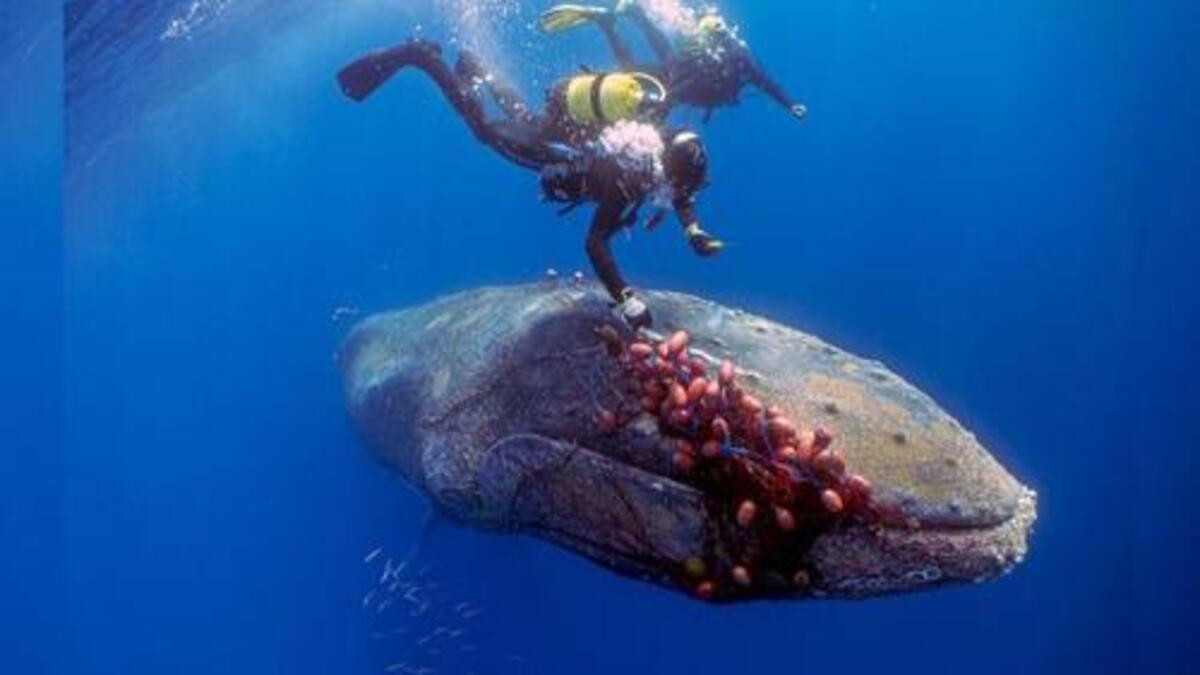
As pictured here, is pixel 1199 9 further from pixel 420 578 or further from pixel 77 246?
pixel 77 246

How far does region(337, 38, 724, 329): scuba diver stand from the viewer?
22.3 ft

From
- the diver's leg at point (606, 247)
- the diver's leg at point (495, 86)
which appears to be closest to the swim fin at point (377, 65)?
the diver's leg at point (495, 86)

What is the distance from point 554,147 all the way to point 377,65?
3.04 m

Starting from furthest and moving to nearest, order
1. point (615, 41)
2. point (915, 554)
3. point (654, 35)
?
point (654, 35) → point (615, 41) → point (915, 554)

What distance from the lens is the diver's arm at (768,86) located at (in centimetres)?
1262

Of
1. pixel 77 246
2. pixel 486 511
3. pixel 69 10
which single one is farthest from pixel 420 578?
pixel 77 246

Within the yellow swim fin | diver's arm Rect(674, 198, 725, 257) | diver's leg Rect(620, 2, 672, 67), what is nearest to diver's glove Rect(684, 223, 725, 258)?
diver's arm Rect(674, 198, 725, 257)

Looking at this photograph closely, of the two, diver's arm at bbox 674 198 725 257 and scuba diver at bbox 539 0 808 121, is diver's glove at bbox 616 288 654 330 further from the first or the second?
scuba diver at bbox 539 0 808 121

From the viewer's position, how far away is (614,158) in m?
7.37

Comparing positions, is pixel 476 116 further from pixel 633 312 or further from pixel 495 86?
pixel 633 312

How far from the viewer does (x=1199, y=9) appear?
35.4 metres

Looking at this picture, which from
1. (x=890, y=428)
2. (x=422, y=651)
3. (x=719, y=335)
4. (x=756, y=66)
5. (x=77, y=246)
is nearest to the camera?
(x=890, y=428)

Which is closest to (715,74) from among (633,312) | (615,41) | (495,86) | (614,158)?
(615,41)

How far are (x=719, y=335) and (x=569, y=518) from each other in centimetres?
192
